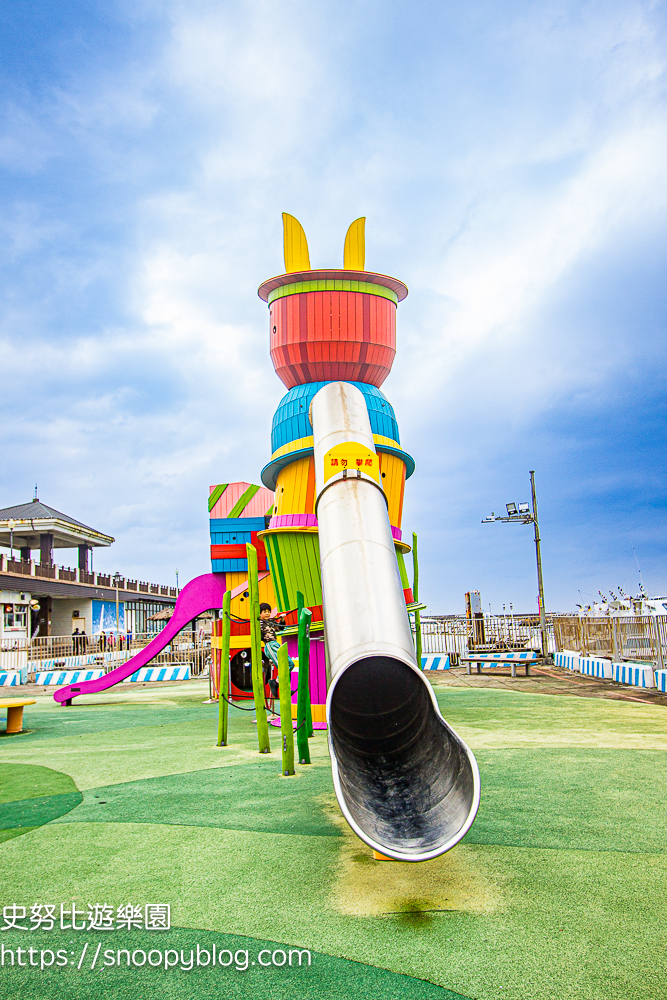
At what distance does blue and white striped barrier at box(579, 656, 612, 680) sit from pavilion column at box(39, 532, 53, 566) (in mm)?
32206

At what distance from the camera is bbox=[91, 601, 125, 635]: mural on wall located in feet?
143

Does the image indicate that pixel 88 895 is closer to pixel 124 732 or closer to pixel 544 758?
pixel 544 758

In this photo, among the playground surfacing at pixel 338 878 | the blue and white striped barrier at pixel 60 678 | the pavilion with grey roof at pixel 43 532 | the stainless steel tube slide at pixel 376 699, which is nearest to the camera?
the playground surfacing at pixel 338 878

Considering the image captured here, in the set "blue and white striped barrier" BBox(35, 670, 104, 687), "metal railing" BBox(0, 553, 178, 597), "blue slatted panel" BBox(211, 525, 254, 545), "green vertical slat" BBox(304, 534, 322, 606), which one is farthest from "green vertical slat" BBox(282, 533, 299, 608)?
"metal railing" BBox(0, 553, 178, 597)

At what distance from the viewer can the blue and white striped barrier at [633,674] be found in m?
15.1

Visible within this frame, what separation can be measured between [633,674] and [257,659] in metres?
11.4

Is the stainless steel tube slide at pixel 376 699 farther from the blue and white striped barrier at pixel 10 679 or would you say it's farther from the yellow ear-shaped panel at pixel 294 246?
the blue and white striped barrier at pixel 10 679

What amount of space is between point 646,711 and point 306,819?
322 inches

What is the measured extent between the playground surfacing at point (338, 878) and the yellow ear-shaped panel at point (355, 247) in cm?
908

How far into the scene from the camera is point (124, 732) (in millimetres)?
11250

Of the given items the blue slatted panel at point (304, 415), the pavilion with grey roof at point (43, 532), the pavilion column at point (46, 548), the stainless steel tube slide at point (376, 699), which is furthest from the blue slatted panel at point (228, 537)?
the pavilion column at point (46, 548)

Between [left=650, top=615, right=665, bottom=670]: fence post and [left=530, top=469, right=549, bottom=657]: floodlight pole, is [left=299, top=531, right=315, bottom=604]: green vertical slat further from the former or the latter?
[left=530, top=469, right=549, bottom=657]: floodlight pole

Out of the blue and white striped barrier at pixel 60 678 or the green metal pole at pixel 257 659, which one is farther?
the blue and white striped barrier at pixel 60 678

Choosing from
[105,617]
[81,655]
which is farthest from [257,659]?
[105,617]
